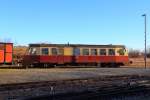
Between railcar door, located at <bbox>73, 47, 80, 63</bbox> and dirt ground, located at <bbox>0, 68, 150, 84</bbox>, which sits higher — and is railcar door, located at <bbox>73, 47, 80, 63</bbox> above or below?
above

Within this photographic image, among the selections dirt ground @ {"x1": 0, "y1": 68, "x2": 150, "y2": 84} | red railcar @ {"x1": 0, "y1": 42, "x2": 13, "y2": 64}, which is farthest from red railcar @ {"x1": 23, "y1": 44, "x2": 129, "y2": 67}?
dirt ground @ {"x1": 0, "y1": 68, "x2": 150, "y2": 84}

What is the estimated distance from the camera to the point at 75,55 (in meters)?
47.2

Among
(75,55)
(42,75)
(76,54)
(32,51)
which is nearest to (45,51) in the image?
(32,51)

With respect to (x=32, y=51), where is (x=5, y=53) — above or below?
below

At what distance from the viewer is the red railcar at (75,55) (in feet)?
150

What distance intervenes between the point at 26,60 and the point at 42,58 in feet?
Result: 6.20

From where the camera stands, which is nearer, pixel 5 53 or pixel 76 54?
pixel 5 53

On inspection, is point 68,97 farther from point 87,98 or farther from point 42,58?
point 42,58

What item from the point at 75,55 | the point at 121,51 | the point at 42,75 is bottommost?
the point at 42,75

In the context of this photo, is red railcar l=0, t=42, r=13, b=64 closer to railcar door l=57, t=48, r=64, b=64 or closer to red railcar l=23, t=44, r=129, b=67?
red railcar l=23, t=44, r=129, b=67

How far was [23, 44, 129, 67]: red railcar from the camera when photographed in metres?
45.6

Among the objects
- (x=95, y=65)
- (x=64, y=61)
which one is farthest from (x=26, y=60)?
(x=95, y=65)

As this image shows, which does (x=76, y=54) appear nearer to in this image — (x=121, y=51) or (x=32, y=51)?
(x=32, y=51)

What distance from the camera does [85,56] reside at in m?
47.6
